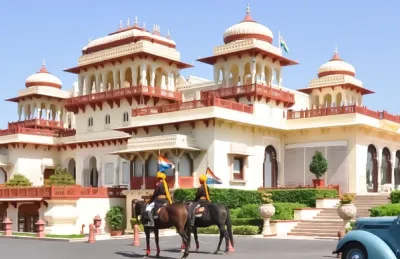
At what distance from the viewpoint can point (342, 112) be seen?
36906 mm

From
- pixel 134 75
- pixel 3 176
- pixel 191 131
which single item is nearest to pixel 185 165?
pixel 191 131

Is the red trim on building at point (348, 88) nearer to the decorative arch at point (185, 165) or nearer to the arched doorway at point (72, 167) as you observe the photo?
the decorative arch at point (185, 165)

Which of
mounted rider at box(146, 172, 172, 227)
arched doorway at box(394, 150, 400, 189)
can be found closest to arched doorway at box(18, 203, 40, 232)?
mounted rider at box(146, 172, 172, 227)

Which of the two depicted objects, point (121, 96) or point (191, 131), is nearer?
point (191, 131)

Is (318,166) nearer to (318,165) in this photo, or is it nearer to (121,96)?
(318,165)

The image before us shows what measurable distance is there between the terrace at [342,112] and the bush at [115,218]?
12572mm

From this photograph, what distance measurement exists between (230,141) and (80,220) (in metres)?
9.96

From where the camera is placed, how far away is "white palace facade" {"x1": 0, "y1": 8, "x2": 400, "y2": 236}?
3538cm

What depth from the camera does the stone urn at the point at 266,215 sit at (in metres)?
26.3

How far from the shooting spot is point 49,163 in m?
49.6

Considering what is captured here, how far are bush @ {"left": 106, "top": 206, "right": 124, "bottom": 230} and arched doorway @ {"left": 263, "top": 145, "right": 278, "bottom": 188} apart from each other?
939 cm

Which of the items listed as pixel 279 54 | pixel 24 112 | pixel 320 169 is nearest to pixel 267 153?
pixel 320 169

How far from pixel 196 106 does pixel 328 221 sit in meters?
11.0

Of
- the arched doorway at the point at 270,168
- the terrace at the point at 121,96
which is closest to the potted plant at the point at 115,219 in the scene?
the terrace at the point at 121,96
